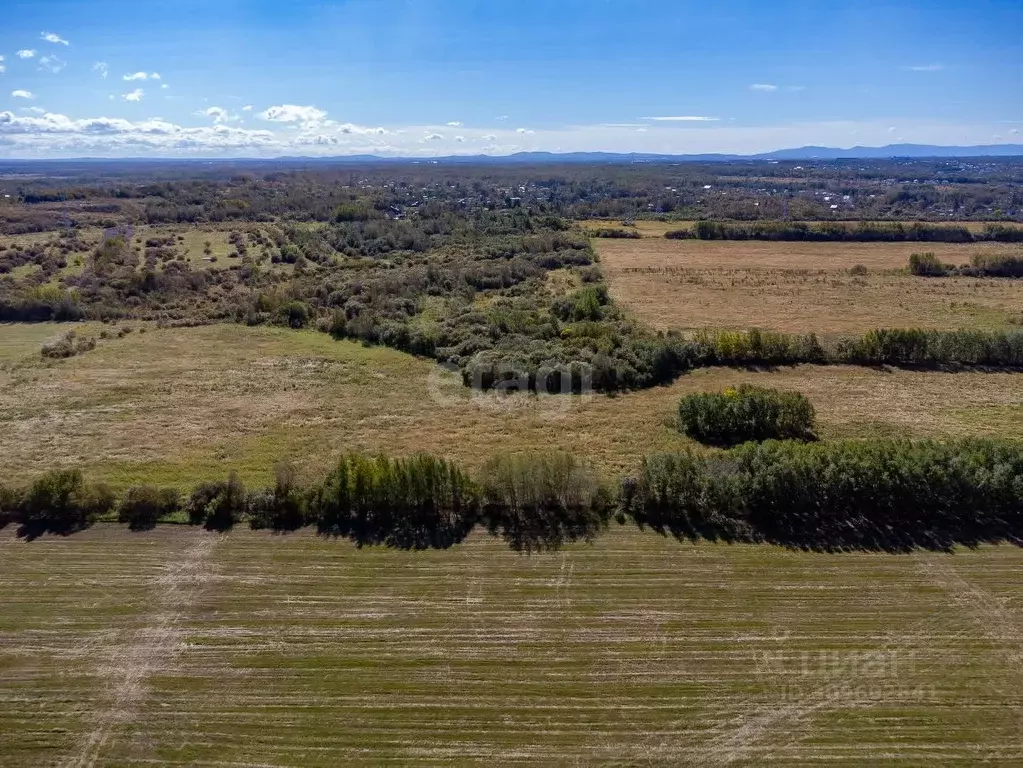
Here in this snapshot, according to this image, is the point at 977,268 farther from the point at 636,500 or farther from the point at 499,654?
the point at 499,654

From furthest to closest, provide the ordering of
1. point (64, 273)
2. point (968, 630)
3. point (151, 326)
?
point (64, 273)
point (151, 326)
point (968, 630)

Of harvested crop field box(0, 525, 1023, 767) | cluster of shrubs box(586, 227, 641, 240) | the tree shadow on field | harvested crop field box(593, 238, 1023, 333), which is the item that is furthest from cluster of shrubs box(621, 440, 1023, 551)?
cluster of shrubs box(586, 227, 641, 240)

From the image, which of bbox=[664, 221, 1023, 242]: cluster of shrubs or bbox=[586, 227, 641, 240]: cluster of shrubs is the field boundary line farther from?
bbox=[664, 221, 1023, 242]: cluster of shrubs

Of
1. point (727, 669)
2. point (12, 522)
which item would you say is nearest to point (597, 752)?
point (727, 669)

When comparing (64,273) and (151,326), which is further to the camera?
(64,273)

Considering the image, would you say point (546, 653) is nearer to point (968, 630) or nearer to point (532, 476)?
point (532, 476)

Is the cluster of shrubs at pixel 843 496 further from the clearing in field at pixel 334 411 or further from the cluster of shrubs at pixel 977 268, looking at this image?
the cluster of shrubs at pixel 977 268

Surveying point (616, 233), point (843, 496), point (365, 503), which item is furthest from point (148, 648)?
point (616, 233)

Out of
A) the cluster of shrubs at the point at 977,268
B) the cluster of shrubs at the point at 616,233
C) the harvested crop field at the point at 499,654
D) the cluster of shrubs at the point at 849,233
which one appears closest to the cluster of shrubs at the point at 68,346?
the harvested crop field at the point at 499,654
